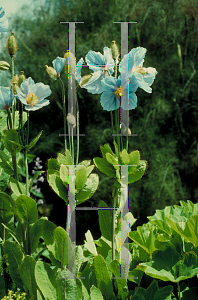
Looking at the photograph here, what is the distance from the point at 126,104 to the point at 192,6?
156cm

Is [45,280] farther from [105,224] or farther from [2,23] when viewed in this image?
[2,23]

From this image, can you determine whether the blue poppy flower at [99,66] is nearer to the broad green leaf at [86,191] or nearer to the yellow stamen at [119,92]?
the yellow stamen at [119,92]

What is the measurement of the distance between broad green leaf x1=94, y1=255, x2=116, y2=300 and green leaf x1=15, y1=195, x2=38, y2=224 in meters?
0.13

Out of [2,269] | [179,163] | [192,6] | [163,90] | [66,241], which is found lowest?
[179,163]

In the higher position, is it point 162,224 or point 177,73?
point 177,73

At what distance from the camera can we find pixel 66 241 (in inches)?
17.5

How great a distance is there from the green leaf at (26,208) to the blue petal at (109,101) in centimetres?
18

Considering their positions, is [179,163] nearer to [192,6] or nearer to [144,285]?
[192,6]

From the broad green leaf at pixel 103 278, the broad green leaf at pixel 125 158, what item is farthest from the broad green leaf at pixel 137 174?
the broad green leaf at pixel 103 278

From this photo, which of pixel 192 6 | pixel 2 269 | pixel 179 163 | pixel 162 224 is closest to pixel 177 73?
pixel 192 6

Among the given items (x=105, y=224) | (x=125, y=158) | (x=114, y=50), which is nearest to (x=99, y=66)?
(x=114, y=50)

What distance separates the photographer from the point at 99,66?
0.46 m

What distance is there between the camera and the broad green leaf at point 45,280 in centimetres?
44

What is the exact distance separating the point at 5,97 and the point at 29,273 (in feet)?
0.91
